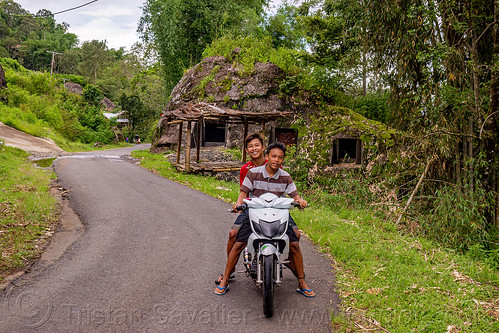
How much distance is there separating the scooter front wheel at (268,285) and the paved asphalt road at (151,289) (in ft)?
0.39

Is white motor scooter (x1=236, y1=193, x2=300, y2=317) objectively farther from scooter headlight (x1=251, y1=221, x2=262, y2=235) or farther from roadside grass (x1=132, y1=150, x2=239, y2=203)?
roadside grass (x1=132, y1=150, x2=239, y2=203)

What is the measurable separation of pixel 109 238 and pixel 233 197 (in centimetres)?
454

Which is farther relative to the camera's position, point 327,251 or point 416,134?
point 416,134

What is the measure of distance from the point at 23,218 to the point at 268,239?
18.8 feet

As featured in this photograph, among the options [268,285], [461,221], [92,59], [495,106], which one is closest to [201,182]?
[461,221]

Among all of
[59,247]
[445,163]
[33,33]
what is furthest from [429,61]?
[33,33]

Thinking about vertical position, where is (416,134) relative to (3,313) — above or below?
above

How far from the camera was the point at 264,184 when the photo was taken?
13.1 ft

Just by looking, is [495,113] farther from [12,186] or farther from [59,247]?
[12,186]

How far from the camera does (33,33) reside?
72438mm

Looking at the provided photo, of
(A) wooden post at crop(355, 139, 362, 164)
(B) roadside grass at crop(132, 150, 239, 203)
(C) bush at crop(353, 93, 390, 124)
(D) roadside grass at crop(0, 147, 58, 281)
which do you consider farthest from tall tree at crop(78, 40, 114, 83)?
(A) wooden post at crop(355, 139, 362, 164)

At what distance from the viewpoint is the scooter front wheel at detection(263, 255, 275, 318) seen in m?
3.35

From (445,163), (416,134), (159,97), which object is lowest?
(445,163)

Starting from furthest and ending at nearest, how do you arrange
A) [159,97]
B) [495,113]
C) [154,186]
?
[159,97]
[154,186]
[495,113]
